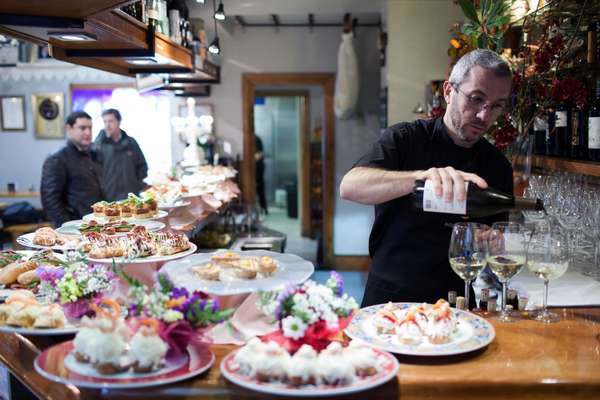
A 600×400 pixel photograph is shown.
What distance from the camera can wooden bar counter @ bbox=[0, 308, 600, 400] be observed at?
1.32 m

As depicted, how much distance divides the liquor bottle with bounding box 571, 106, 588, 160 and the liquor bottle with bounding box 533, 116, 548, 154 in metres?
0.40

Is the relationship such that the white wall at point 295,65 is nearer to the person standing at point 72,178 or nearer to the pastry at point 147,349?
the person standing at point 72,178

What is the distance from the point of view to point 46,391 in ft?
4.83

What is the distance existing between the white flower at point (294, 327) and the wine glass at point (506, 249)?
0.62 m

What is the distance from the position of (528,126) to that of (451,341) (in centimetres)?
195

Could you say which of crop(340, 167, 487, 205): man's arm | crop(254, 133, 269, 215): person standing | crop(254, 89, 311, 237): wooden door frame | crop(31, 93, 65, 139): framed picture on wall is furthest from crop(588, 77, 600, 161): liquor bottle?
crop(254, 133, 269, 215): person standing

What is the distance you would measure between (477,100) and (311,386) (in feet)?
3.85

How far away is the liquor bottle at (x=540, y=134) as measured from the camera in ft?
10.2

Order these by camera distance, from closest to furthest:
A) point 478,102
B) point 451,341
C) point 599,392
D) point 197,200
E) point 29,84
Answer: point 599,392
point 451,341
point 478,102
point 197,200
point 29,84

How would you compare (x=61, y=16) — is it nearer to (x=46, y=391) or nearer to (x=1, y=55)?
(x=46, y=391)

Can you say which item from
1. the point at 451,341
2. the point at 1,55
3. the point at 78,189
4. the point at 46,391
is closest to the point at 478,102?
the point at 451,341

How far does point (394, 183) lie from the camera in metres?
1.90

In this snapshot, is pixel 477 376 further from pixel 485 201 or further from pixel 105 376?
pixel 105 376

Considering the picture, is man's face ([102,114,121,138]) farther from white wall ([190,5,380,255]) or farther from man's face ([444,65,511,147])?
man's face ([444,65,511,147])
